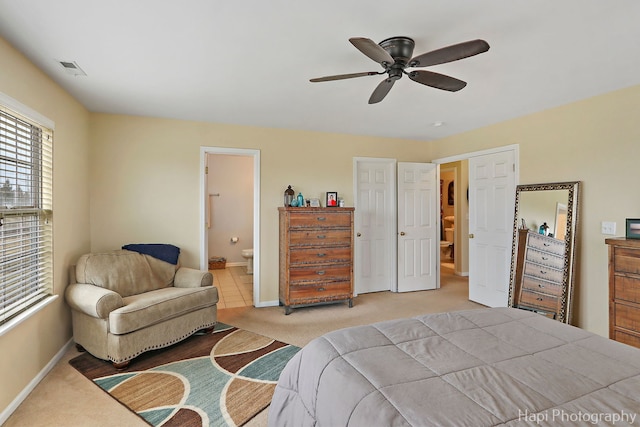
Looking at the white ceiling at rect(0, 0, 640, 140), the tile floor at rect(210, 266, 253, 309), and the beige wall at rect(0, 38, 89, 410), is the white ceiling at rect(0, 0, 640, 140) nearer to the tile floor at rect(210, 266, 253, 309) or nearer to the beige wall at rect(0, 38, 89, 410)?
the beige wall at rect(0, 38, 89, 410)

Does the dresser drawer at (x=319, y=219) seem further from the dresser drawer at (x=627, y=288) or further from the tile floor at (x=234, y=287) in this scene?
the dresser drawer at (x=627, y=288)

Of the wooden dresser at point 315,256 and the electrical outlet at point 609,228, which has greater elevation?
the electrical outlet at point 609,228

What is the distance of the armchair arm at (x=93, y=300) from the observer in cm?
263

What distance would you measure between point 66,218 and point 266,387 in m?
2.41

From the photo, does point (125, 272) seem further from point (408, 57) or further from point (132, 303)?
point (408, 57)

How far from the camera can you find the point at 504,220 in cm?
420

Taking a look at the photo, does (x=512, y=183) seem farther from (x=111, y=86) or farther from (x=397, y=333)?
(x=111, y=86)

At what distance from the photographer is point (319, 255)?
4.21 metres

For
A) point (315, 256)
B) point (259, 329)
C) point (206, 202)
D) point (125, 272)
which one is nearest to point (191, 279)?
point (125, 272)

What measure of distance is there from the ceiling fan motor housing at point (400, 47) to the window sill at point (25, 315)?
9.79 feet

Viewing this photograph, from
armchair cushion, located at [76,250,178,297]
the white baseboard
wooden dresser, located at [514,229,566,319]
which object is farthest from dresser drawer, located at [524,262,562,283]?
armchair cushion, located at [76,250,178,297]

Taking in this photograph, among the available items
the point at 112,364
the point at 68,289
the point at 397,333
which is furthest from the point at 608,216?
the point at 68,289
